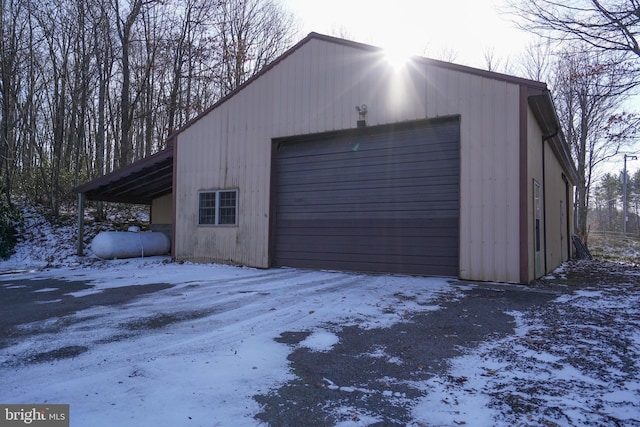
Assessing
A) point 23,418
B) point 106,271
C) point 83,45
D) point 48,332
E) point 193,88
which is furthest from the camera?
point 193,88

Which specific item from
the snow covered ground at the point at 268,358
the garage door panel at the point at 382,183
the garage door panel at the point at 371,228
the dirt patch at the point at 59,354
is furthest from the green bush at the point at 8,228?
the dirt patch at the point at 59,354

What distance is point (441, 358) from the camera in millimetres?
3441

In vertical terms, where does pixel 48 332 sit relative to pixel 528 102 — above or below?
below

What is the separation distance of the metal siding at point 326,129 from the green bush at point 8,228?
5.67m

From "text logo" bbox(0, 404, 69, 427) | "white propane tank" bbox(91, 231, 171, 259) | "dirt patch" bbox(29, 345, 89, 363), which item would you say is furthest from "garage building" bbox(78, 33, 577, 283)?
"text logo" bbox(0, 404, 69, 427)

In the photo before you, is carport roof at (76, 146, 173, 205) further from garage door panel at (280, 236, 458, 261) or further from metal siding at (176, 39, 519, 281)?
garage door panel at (280, 236, 458, 261)

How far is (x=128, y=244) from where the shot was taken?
11992mm

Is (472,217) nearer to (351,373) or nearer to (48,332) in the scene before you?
(351,373)

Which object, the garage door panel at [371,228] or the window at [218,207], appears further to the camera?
the window at [218,207]

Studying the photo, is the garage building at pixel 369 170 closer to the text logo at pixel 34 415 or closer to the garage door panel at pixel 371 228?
the garage door panel at pixel 371 228

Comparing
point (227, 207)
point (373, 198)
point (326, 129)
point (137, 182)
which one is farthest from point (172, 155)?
point (373, 198)

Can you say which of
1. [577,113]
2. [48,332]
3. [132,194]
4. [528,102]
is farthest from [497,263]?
[577,113]

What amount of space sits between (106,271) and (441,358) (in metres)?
8.91

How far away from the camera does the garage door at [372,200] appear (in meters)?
8.02
